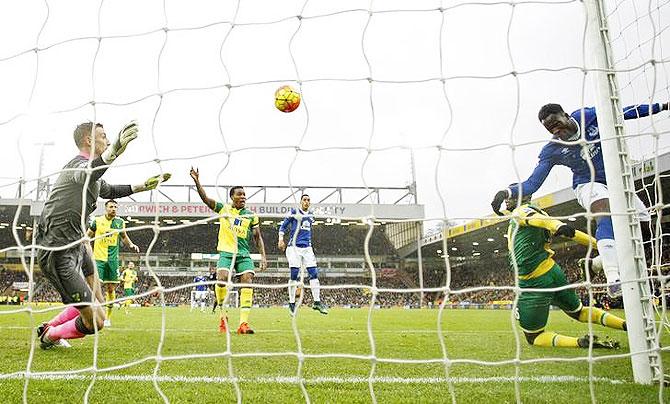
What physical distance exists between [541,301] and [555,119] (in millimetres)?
1764

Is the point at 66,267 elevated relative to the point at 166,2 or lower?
Answer: lower

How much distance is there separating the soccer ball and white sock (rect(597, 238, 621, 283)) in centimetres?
304

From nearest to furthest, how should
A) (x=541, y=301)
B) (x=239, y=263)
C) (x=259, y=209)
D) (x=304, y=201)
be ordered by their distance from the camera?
1. (x=541, y=301)
2. (x=239, y=263)
3. (x=304, y=201)
4. (x=259, y=209)

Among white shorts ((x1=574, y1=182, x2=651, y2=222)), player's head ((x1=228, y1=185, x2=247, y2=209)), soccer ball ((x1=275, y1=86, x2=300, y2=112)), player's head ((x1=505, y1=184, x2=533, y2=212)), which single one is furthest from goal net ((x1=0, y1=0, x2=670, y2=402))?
player's head ((x1=228, y1=185, x2=247, y2=209))

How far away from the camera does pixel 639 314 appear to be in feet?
10.6

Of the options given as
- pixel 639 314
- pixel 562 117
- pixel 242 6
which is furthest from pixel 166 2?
pixel 639 314

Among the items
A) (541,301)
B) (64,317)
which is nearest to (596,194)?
(541,301)

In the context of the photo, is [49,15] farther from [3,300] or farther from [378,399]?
Answer: [3,300]

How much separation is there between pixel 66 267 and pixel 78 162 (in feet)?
2.61

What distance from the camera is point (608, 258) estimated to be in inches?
161

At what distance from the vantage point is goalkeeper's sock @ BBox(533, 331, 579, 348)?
492 cm

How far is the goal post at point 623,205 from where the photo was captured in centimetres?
324

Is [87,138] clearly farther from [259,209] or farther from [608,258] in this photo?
[259,209]

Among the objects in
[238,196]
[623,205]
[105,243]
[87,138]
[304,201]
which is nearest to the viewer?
[623,205]
